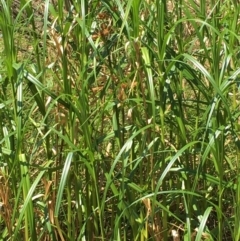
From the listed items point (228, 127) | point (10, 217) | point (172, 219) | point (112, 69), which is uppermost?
point (112, 69)

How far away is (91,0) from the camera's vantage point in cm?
223

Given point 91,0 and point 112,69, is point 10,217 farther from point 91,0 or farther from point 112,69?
point 91,0

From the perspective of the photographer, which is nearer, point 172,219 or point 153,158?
point 153,158

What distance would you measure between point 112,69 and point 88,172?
13.9 inches

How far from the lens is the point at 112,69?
212 centimetres

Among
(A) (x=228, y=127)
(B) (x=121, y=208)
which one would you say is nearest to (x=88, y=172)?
(B) (x=121, y=208)

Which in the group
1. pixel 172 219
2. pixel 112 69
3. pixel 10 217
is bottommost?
pixel 172 219

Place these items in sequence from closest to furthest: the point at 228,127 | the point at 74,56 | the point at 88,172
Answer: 1. the point at 228,127
2. the point at 88,172
3. the point at 74,56

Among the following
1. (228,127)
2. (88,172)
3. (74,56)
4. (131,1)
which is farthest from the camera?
(74,56)

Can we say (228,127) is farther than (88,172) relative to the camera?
No

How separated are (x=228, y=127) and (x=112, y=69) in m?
0.41

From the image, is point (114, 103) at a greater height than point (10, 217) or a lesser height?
greater

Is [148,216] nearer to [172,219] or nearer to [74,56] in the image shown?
[172,219]

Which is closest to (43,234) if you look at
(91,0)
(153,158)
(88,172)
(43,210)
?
(43,210)
